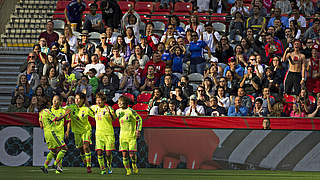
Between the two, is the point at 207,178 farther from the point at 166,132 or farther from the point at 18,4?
the point at 18,4

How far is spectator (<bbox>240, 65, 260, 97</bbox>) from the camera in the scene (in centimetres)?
1817

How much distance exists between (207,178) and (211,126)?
3.36 m

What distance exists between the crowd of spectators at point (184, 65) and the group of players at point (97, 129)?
2077 millimetres

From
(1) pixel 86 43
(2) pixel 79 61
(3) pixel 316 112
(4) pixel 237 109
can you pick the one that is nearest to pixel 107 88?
(2) pixel 79 61

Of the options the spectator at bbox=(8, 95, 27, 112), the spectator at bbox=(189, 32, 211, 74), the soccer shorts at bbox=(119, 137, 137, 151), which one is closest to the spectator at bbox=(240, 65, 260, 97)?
the spectator at bbox=(189, 32, 211, 74)

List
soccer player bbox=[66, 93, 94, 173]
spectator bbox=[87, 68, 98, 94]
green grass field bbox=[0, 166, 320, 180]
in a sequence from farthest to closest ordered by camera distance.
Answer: spectator bbox=[87, 68, 98, 94] < soccer player bbox=[66, 93, 94, 173] < green grass field bbox=[0, 166, 320, 180]

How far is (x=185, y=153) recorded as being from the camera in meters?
16.2

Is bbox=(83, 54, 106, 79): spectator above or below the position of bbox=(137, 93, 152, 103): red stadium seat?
above

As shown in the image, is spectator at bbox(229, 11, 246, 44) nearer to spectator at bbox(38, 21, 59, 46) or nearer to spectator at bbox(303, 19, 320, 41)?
spectator at bbox(303, 19, 320, 41)

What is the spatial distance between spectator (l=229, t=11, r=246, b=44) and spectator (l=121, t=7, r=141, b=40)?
3.20m

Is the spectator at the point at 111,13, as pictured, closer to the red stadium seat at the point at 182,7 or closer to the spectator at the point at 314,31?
the red stadium seat at the point at 182,7

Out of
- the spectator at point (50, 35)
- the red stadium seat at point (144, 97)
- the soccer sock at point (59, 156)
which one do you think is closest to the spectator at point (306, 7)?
the red stadium seat at point (144, 97)

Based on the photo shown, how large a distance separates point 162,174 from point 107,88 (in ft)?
15.9

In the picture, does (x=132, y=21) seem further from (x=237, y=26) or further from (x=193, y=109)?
(x=193, y=109)
